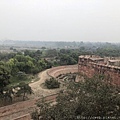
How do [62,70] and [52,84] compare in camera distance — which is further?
[62,70]

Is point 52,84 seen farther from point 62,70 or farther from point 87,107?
point 87,107

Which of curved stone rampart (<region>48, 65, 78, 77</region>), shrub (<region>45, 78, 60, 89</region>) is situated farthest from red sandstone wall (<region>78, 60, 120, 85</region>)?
curved stone rampart (<region>48, 65, 78, 77</region>)

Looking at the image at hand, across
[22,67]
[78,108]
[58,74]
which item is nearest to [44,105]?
[78,108]

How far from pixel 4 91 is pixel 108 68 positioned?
1167 centimetres

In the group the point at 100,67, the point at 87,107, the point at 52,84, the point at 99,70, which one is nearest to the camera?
the point at 87,107

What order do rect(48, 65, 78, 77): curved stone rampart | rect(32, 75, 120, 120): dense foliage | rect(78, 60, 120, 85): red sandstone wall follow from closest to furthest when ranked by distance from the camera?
rect(32, 75, 120, 120): dense foliage
rect(78, 60, 120, 85): red sandstone wall
rect(48, 65, 78, 77): curved stone rampart

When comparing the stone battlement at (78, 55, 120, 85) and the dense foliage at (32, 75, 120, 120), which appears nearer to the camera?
the dense foliage at (32, 75, 120, 120)

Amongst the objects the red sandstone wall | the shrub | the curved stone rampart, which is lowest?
the curved stone rampart

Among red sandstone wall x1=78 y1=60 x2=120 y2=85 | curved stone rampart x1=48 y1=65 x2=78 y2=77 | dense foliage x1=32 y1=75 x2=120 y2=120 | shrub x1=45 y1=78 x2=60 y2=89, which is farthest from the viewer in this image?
curved stone rampart x1=48 y1=65 x2=78 y2=77

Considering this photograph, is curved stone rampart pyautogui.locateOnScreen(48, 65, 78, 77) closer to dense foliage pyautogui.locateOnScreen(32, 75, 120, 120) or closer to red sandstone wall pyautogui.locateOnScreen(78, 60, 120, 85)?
red sandstone wall pyautogui.locateOnScreen(78, 60, 120, 85)

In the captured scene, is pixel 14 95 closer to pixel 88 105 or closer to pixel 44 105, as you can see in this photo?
pixel 44 105

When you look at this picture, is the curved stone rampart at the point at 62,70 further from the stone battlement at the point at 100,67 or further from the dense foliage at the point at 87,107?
the dense foliage at the point at 87,107

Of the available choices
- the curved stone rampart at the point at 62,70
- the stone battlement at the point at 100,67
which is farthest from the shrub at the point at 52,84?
the curved stone rampart at the point at 62,70

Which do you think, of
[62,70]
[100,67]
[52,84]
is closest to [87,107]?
[100,67]
